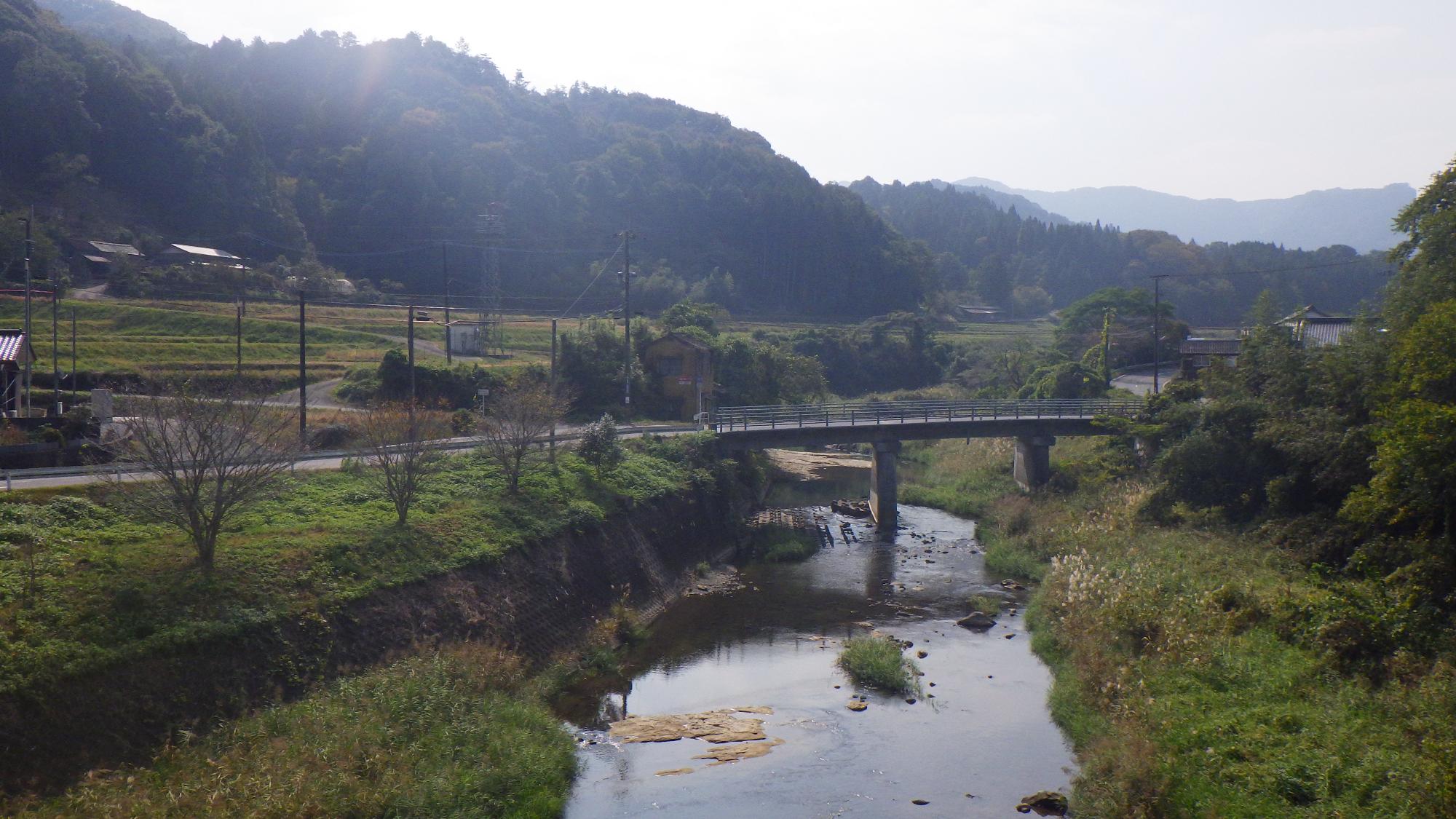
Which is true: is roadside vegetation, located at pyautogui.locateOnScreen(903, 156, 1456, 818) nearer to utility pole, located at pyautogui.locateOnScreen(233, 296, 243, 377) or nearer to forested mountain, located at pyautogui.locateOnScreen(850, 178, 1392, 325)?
utility pole, located at pyautogui.locateOnScreen(233, 296, 243, 377)

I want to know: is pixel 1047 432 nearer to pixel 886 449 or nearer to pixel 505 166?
pixel 886 449

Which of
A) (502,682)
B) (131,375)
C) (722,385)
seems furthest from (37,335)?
(502,682)

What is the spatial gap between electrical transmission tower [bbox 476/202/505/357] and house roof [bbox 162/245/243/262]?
61.9ft

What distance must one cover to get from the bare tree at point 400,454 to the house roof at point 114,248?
52559 mm

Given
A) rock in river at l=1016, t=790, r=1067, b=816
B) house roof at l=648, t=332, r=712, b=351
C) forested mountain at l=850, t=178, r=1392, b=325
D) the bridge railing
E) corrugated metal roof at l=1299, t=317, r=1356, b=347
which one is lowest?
rock in river at l=1016, t=790, r=1067, b=816

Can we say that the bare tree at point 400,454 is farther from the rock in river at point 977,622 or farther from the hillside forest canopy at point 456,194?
the hillside forest canopy at point 456,194

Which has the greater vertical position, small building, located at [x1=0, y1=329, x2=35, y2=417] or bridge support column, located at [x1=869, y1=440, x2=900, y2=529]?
small building, located at [x1=0, y1=329, x2=35, y2=417]

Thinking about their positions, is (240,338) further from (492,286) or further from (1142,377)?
(1142,377)

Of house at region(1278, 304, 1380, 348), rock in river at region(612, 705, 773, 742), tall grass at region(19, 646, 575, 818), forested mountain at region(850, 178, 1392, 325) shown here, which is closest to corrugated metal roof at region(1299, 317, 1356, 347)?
house at region(1278, 304, 1380, 348)

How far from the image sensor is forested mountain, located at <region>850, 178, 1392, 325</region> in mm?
133625

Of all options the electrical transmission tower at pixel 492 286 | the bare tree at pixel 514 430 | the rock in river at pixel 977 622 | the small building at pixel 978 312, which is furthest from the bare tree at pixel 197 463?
the small building at pixel 978 312

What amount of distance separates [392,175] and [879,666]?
306ft

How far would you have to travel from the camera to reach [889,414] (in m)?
47.0

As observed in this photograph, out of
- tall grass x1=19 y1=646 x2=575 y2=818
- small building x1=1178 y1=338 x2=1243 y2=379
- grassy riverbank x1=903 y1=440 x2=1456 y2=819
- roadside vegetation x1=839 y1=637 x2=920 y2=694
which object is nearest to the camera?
tall grass x1=19 y1=646 x2=575 y2=818
